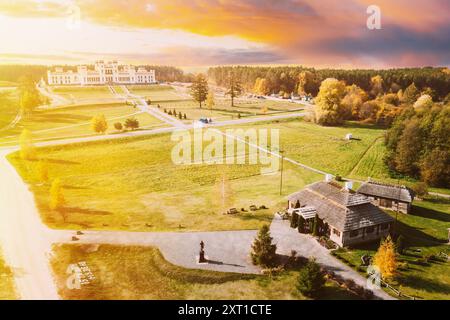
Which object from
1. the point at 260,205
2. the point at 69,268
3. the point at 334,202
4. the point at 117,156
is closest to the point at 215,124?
the point at 117,156

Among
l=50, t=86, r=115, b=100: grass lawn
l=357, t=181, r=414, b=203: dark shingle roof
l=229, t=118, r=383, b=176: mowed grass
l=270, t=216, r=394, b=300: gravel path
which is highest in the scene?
l=50, t=86, r=115, b=100: grass lawn

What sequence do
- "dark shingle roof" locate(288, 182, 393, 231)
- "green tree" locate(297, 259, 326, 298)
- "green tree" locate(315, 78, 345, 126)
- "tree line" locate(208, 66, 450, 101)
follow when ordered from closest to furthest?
"green tree" locate(297, 259, 326, 298)
"dark shingle roof" locate(288, 182, 393, 231)
"green tree" locate(315, 78, 345, 126)
"tree line" locate(208, 66, 450, 101)

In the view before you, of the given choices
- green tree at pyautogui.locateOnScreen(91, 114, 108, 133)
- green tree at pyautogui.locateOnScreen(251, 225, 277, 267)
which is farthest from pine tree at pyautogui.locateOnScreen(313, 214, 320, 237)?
green tree at pyautogui.locateOnScreen(91, 114, 108, 133)

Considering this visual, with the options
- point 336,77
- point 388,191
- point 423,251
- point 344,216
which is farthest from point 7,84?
point 336,77

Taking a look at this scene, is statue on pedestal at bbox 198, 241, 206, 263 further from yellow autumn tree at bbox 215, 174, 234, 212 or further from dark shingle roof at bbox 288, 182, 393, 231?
dark shingle roof at bbox 288, 182, 393, 231

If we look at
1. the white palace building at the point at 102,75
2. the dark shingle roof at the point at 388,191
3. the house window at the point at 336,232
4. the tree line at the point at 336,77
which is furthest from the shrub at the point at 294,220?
the white palace building at the point at 102,75
